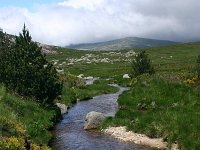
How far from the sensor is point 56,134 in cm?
3231

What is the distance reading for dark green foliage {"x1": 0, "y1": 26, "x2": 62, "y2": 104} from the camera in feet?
127

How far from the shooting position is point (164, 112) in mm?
31625

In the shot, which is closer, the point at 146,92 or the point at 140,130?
the point at 140,130

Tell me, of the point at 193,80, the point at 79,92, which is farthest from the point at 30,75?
the point at 79,92

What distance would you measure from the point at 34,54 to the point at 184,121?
20.2 metres

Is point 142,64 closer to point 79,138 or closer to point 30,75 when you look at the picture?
point 30,75

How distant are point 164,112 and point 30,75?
15.2m

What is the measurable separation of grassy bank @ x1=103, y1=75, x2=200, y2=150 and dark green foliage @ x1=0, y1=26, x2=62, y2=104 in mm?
8029

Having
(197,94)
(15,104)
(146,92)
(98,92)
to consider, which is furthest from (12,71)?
(98,92)

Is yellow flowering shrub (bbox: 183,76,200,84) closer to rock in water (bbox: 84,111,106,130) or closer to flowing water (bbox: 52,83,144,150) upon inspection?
flowing water (bbox: 52,83,144,150)

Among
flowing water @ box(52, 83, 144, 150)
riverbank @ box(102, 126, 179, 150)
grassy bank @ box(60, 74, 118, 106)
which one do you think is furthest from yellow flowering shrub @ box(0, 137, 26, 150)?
grassy bank @ box(60, 74, 118, 106)

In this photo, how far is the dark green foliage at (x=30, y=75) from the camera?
1521 inches

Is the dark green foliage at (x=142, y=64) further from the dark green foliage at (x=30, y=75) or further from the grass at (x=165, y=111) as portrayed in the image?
the dark green foliage at (x=30, y=75)

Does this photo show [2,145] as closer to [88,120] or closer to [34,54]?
[88,120]
